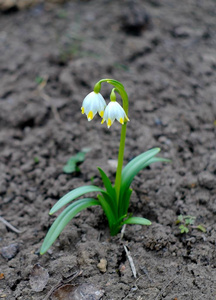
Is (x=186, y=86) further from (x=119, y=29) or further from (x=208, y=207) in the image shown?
(x=208, y=207)

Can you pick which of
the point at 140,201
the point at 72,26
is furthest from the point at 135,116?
the point at 72,26

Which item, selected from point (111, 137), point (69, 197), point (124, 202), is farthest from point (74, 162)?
point (69, 197)

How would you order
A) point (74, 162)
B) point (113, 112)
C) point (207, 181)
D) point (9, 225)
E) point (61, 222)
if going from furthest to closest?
1. point (74, 162)
2. point (207, 181)
3. point (9, 225)
4. point (61, 222)
5. point (113, 112)

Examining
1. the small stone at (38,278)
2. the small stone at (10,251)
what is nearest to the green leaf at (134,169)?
the small stone at (38,278)

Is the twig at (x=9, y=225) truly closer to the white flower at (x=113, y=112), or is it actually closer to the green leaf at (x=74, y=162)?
the green leaf at (x=74, y=162)

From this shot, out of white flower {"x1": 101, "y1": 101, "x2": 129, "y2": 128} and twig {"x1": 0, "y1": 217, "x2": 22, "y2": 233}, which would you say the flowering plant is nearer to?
white flower {"x1": 101, "y1": 101, "x2": 129, "y2": 128}

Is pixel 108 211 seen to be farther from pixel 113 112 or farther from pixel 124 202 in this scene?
pixel 113 112
